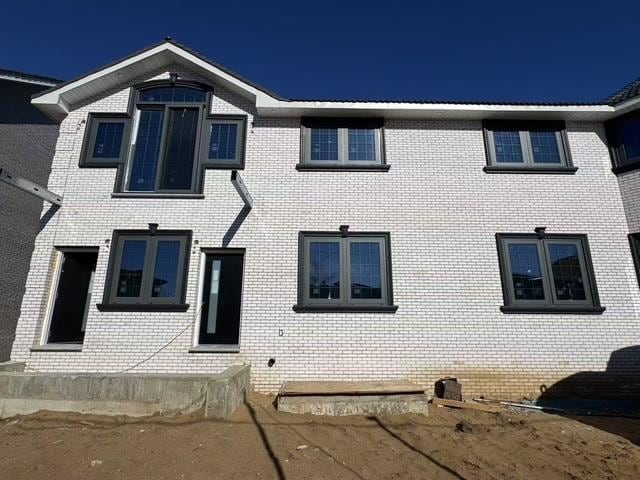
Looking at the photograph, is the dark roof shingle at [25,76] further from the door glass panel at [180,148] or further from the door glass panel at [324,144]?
the door glass panel at [324,144]

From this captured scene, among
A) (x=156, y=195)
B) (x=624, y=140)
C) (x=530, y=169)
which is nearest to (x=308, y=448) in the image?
(x=156, y=195)

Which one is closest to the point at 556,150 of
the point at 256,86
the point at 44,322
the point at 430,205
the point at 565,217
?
the point at 565,217

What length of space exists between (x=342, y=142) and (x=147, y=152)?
13.9 ft

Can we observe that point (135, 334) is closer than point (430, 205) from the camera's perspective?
Yes

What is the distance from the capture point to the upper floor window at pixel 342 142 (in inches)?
298

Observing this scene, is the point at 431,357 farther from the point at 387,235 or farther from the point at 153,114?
the point at 153,114

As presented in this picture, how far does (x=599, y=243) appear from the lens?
7.04 metres

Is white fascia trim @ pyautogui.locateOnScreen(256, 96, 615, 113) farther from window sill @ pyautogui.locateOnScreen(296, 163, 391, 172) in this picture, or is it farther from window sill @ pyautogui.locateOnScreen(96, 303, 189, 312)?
window sill @ pyautogui.locateOnScreen(96, 303, 189, 312)

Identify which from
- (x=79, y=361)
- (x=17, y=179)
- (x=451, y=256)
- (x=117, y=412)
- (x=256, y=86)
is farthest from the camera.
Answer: (x=256, y=86)

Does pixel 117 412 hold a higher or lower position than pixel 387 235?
lower

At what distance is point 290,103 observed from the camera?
24.7 ft

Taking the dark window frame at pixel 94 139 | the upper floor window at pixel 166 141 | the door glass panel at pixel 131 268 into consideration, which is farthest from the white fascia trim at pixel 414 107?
the door glass panel at pixel 131 268

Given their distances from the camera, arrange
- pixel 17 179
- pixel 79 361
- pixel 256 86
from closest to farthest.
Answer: pixel 17 179 < pixel 79 361 < pixel 256 86

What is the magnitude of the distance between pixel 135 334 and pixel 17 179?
3281 mm
